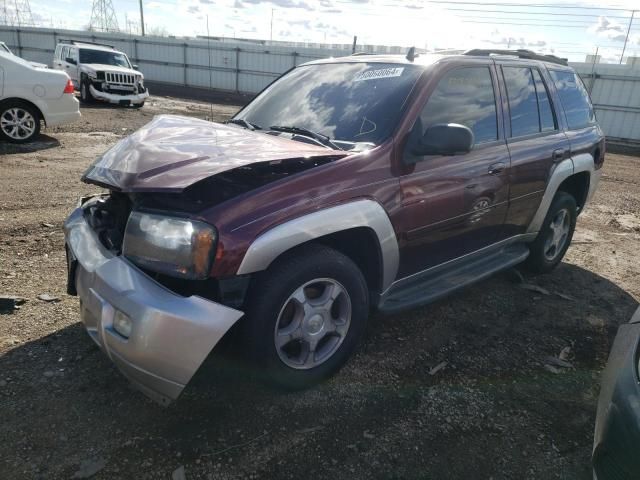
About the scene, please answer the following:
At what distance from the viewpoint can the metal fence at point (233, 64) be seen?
1673 centimetres

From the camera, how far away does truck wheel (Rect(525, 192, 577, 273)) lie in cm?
443

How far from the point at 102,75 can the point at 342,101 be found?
1463 cm

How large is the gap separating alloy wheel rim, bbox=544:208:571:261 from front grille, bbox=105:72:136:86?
14.8 meters

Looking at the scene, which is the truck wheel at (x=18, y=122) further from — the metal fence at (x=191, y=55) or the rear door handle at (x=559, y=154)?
the metal fence at (x=191, y=55)

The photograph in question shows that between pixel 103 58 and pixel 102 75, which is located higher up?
pixel 103 58

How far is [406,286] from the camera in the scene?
10.5 feet

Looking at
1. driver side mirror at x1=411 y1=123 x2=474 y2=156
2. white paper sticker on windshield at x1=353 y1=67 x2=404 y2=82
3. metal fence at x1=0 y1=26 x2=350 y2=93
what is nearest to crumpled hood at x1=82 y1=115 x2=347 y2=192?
driver side mirror at x1=411 y1=123 x2=474 y2=156

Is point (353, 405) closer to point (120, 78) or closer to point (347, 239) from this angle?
point (347, 239)

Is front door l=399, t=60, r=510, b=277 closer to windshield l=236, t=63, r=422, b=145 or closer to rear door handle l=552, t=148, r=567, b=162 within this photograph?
windshield l=236, t=63, r=422, b=145

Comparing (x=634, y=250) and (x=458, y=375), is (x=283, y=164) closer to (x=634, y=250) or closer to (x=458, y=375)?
(x=458, y=375)

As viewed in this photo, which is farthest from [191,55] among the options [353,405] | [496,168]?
[353,405]

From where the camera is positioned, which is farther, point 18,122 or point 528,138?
point 18,122

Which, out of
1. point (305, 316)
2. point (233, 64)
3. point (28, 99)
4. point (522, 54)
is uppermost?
point (522, 54)

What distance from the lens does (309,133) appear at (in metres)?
3.07
